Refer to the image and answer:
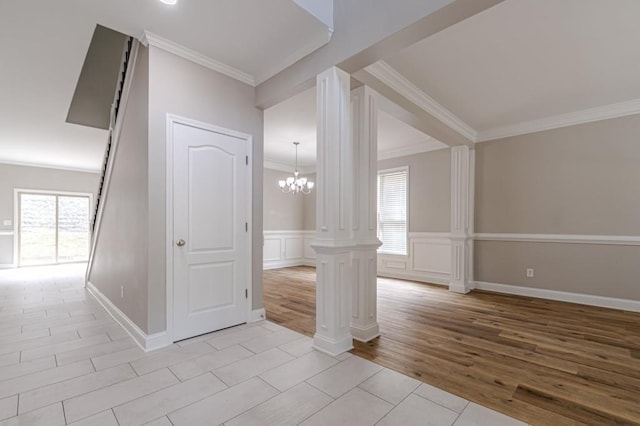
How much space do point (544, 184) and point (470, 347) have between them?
10.8ft

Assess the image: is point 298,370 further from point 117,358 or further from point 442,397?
point 117,358

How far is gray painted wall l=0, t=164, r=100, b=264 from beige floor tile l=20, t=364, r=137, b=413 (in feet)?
27.1

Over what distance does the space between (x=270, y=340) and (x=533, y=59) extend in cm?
384

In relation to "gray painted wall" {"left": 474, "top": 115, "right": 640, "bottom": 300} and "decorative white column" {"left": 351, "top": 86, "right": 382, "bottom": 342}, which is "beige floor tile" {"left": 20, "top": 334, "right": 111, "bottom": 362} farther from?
"gray painted wall" {"left": 474, "top": 115, "right": 640, "bottom": 300}

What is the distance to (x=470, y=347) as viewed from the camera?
2.68m

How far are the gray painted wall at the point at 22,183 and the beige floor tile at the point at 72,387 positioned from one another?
825cm

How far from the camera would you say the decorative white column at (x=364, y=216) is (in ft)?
9.38

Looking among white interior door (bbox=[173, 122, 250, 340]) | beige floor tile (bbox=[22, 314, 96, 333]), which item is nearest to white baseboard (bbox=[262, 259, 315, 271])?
Answer: beige floor tile (bbox=[22, 314, 96, 333])

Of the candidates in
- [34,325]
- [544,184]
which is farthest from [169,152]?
[544,184]

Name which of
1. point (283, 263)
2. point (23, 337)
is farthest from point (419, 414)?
point (283, 263)

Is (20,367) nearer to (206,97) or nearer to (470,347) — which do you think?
(206,97)

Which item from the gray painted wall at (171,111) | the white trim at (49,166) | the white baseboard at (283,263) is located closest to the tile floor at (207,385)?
the gray painted wall at (171,111)

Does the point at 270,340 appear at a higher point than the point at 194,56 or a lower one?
lower

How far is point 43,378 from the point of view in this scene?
2.07m
